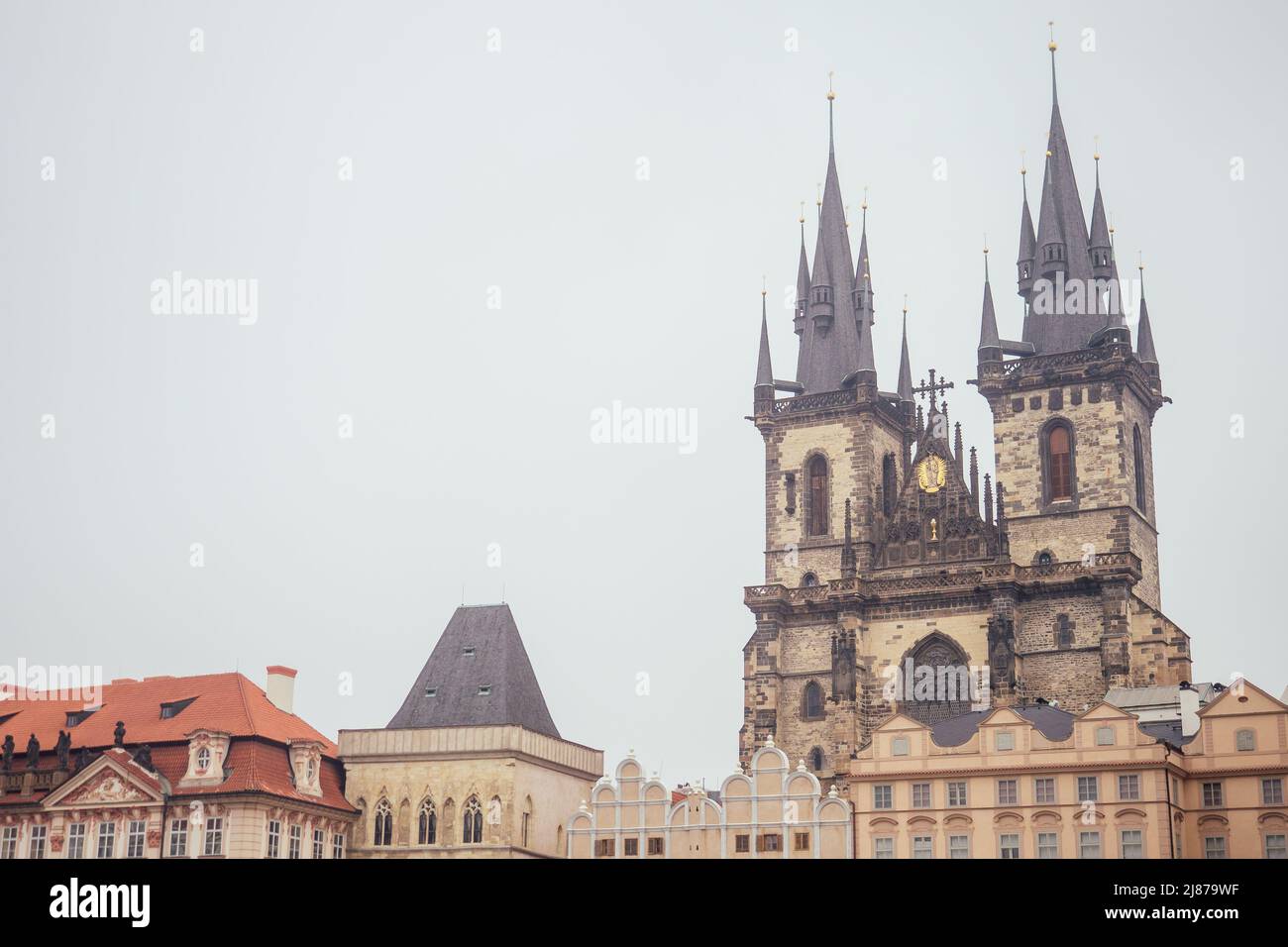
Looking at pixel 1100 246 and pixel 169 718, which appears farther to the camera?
pixel 1100 246

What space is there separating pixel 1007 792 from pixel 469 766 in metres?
19.3

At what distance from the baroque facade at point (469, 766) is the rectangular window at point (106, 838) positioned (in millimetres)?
8509

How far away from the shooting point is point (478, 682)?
240ft

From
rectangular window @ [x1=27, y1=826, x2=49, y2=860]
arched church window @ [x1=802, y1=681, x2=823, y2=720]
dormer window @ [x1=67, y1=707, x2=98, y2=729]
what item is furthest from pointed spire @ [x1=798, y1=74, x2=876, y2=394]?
rectangular window @ [x1=27, y1=826, x2=49, y2=860]

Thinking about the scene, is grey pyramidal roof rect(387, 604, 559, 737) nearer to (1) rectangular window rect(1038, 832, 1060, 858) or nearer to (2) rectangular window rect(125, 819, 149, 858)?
(2) rectangular window rect(125, 819, 149, 858)

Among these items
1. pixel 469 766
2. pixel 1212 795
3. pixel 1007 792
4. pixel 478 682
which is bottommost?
pixel 1212 795

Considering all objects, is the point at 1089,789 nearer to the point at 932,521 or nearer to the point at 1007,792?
the point at 1007,792

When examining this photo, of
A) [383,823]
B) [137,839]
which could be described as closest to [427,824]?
[383,823]

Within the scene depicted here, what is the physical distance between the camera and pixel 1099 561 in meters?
80.1

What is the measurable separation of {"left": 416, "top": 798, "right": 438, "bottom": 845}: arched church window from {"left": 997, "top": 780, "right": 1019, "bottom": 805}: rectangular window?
20116mm

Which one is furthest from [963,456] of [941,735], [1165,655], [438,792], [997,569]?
[438,792]

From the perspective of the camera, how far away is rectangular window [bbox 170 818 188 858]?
2584 inches

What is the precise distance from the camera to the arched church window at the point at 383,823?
229 feet
